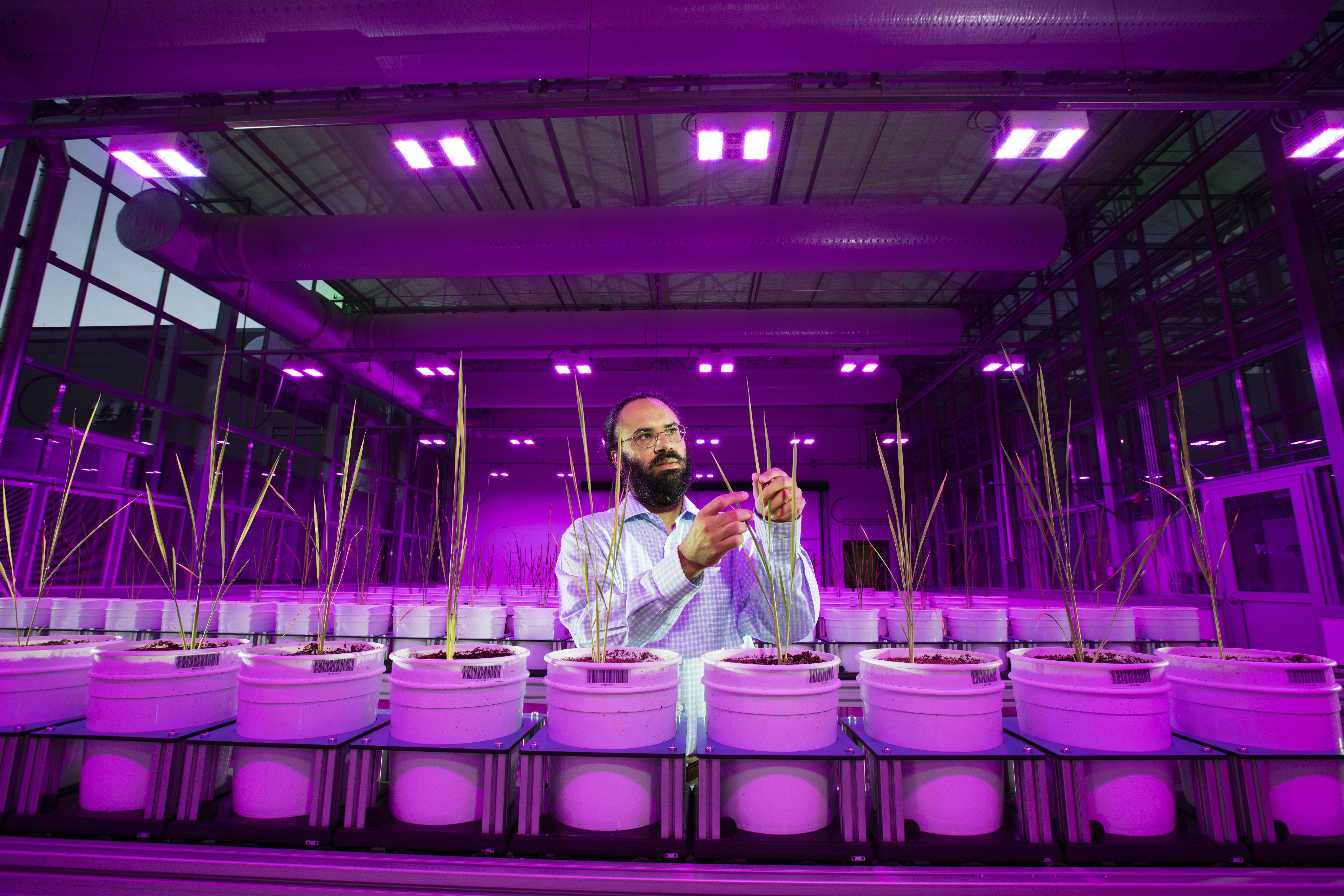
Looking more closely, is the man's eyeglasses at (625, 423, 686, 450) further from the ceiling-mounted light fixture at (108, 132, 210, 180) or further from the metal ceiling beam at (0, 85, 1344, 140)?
the ceiling-mounted light fixture at (108, 132, 210, 180)

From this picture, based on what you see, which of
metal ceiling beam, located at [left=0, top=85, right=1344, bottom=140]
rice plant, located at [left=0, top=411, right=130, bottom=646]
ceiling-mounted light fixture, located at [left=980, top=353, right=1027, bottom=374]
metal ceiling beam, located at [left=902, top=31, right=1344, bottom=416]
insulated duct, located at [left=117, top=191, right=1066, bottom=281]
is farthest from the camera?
ceiling-mounted light fixture, located at [left=980, top=353, right=1027, bottom=374]

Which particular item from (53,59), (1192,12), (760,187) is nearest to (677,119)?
(760,187)

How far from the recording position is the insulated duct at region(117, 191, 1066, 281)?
4.59m

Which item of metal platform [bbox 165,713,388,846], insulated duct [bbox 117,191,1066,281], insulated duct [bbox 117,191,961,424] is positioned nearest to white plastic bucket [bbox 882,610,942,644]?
metal platform [bbox 165,713,388,846]

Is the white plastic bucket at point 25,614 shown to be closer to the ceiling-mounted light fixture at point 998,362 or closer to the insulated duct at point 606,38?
the insulated duct at point 606,38

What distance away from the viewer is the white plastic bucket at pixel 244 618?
2588 millimetres

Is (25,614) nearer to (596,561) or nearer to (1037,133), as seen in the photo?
(596,561)

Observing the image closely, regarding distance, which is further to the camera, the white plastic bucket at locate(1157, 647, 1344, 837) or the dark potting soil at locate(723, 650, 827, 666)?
the dark potting soil at locate(723, 650, 827, 666)

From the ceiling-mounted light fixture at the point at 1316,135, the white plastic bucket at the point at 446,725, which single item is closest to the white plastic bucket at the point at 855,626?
the white plastic bucket at the point at 446,725

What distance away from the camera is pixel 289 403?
851 centimetres

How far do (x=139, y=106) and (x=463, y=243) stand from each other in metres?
2.29

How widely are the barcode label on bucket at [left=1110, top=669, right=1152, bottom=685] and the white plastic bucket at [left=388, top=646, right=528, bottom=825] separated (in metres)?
0.73

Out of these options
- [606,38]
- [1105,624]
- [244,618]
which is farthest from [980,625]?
[606,38]

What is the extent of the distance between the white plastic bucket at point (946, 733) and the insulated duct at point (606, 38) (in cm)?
314
